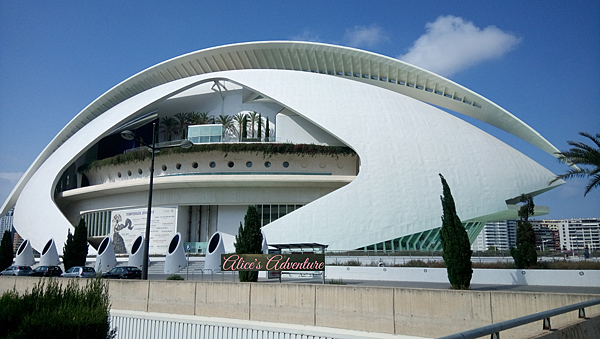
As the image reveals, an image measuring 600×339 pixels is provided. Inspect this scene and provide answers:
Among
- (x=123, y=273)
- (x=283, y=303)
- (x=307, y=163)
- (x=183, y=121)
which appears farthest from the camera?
(x=183, y=121)

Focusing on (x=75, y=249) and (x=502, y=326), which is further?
(x=75, y=249)

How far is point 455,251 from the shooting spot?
14.7m

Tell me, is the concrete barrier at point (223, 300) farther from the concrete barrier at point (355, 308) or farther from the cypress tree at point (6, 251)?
the cypress tree at point (6, 251)

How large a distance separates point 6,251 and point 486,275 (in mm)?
29118

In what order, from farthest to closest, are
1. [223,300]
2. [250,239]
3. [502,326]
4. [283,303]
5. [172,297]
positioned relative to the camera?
[250,239] < [172,297] < [223,300] < [283,303] < [502,326]

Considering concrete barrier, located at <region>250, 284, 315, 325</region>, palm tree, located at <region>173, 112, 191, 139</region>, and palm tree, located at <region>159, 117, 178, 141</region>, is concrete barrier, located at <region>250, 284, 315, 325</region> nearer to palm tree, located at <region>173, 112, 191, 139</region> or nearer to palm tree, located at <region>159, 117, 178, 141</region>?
palm tree, located at <region>173, 112, 191, 139</region>

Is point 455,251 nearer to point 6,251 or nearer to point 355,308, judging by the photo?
point 355,308

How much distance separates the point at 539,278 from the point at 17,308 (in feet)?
58.0

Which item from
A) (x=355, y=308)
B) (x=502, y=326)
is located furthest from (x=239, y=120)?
(x=502, y=326)

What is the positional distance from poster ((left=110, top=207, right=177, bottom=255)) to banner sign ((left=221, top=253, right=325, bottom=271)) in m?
19.3

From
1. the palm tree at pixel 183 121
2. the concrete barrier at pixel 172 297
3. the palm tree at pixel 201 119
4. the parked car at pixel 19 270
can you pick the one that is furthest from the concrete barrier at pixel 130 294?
the palm tree at pixel 183 121

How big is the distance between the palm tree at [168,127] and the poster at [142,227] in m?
7.50

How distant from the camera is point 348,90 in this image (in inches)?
1363

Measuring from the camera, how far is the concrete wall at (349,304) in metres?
9.52
